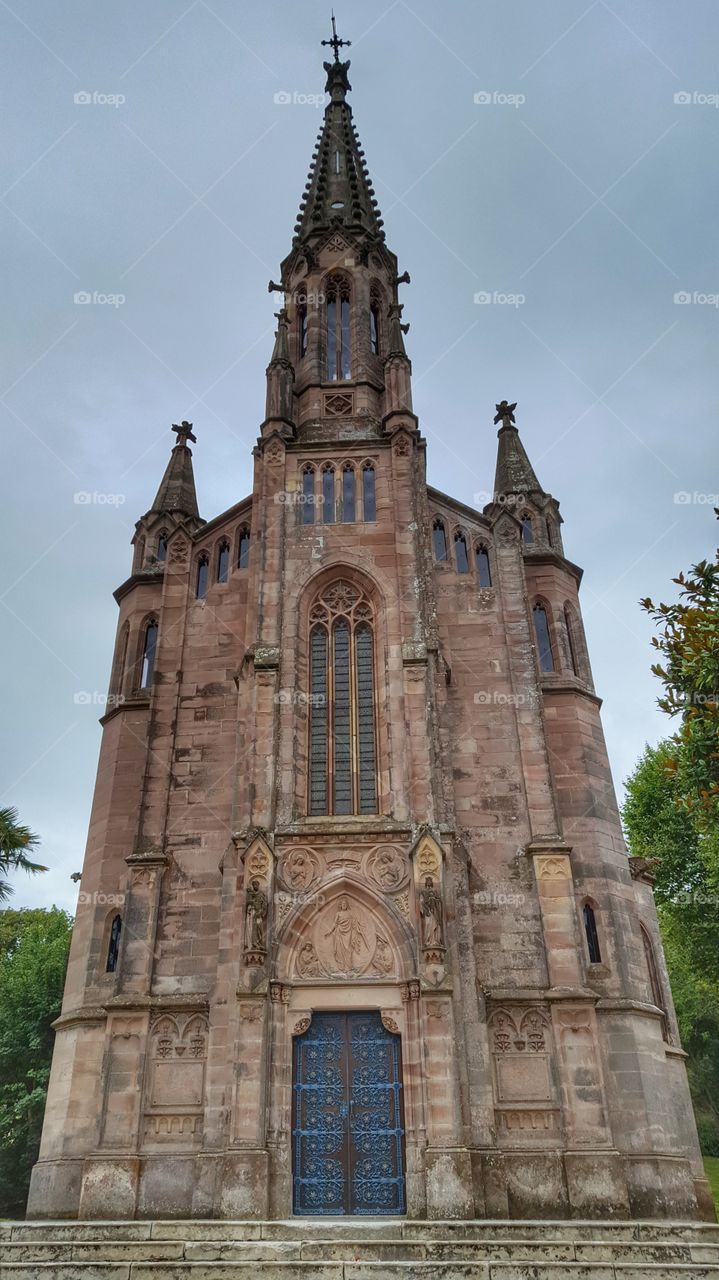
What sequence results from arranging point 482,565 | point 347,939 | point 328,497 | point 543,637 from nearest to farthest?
point 347,939, point 328,497, point 482,565, point 543,637

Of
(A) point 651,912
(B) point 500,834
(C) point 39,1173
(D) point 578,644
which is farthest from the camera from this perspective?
(D) point 578,644

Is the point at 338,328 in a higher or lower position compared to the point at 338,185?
lower

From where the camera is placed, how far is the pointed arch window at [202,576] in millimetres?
24828

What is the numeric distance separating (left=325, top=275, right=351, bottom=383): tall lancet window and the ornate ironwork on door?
730 inches

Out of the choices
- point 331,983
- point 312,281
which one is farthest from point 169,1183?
point 312,281

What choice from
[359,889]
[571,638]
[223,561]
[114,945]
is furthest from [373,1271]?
[223,561]

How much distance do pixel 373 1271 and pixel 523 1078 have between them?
8.48 metres

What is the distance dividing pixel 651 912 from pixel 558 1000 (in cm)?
489

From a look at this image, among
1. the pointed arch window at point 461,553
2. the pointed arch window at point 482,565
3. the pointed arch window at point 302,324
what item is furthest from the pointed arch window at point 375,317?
the pointed arch window at point 482,565

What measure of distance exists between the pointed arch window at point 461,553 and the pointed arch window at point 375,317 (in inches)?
315

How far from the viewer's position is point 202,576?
2516cm

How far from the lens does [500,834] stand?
2061 centimetres

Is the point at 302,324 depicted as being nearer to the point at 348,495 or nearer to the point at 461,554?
the point at 348,495

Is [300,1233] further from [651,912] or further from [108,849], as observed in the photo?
[651,912]
